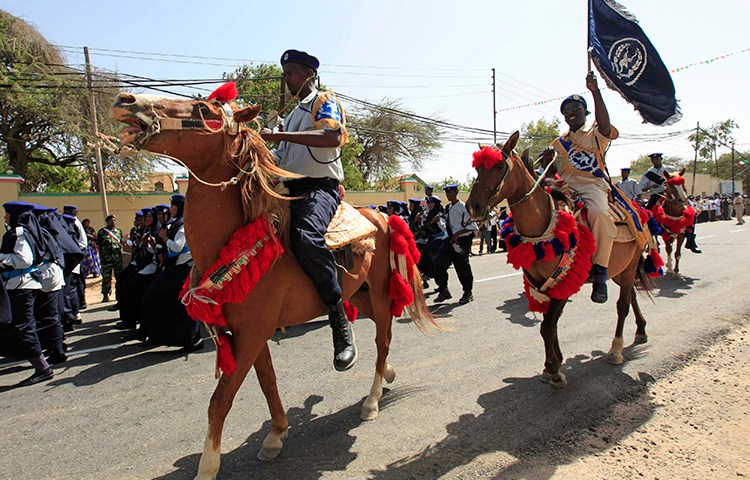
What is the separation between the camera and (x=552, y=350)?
176 inches

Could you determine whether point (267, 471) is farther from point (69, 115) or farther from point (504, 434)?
point (69, 115)

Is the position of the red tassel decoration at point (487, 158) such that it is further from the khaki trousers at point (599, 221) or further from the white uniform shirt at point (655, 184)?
the white uniform shirt at point (655, 184)

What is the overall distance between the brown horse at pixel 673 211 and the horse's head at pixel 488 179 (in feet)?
26.3

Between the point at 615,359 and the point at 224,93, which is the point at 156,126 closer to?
the point at 224,93

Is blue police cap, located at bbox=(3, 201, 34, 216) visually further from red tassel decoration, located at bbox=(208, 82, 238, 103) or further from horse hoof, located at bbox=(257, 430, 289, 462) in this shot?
horse hoof, located at bbox=(257, 430, 289, 462)

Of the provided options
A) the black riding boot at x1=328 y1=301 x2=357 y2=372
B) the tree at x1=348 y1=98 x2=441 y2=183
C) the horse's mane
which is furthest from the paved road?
the tree at x1=348 y1=98 x2=441 y2=183

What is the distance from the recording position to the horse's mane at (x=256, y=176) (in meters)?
3.05

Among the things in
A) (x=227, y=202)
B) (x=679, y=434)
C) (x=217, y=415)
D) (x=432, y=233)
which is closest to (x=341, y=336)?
(x=217, y=415)

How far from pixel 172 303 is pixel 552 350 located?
5.00 metres

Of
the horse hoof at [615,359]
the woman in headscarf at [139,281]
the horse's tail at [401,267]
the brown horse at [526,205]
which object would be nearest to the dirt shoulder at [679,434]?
the horse hoof at [615,359]

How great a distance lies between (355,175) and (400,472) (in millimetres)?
29340

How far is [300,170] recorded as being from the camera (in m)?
3.54

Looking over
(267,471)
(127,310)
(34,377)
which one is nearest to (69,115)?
(127,310)

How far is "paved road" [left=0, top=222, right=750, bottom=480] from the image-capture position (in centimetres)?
334
